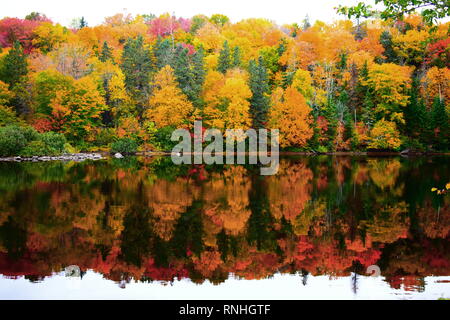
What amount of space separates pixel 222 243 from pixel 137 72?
148ft

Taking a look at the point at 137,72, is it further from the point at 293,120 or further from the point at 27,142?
the point at 293,120

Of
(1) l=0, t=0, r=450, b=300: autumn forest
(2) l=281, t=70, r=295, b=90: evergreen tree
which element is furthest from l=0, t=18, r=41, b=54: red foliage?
(2) l=281, t=70, r=295, b=90: evergreen tree

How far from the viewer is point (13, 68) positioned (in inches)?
1839

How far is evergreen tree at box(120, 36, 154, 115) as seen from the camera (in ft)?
173

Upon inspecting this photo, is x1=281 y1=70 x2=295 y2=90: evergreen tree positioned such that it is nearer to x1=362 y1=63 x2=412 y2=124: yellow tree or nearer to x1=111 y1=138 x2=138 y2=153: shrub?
x1=362 y1=63 x2=412 y2=124: yellow tree

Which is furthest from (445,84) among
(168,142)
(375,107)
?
(168,142)

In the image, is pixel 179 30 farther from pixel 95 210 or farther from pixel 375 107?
pixel 95 210

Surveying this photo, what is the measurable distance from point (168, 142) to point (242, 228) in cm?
3863

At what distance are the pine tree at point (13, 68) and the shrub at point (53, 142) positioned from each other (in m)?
10.1

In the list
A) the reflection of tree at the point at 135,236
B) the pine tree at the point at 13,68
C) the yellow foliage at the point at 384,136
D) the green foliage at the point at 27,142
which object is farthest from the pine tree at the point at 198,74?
the reflection of tree at the point at 135,236

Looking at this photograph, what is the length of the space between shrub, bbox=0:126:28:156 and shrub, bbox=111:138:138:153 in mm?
9678

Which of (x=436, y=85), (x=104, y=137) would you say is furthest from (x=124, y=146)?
(x=436, y=85)

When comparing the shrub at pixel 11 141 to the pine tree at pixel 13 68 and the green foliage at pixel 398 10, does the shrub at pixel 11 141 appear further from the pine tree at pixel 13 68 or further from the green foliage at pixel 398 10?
the green foliage at pixel 398 10

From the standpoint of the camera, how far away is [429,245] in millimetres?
10398
